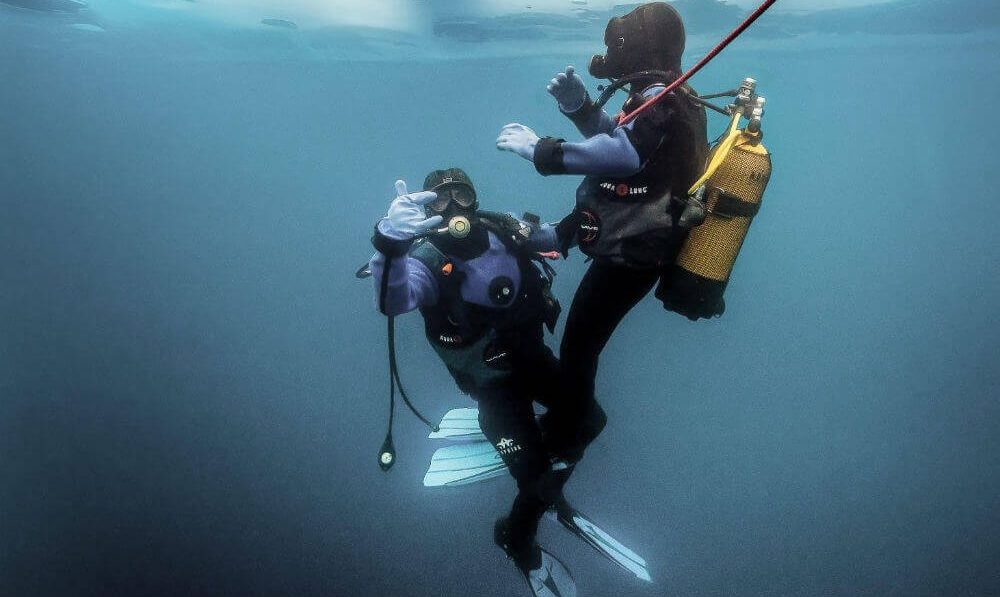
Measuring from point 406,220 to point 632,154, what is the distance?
3.90 feet

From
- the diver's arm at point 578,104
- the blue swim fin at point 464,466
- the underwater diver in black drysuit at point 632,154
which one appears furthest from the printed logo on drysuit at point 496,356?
the diver's arm at point 578,104

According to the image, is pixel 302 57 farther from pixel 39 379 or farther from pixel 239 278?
pixel 239 278

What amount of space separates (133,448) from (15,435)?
4.55 metres

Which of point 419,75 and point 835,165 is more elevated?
point 419,75

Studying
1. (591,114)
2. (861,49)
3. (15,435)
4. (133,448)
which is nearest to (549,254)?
(591,114)

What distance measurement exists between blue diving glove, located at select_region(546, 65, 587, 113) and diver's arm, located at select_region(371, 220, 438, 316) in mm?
1133

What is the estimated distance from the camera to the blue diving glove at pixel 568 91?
261 centimetres

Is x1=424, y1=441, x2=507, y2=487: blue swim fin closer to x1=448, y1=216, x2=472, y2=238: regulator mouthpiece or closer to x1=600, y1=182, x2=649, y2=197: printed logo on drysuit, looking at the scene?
x1=448, y1=216, x2=472, y2=238: regulator mouthpiece

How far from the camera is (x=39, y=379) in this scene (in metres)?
18.3

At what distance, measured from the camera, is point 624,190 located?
2793mm

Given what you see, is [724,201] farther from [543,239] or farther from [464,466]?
[464,466]

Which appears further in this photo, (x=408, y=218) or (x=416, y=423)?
(x=416, y=423)

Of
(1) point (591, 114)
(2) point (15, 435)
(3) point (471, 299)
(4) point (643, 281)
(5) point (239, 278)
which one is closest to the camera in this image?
(1) point (591, 114)

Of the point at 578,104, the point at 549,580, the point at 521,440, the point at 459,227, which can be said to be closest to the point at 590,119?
the point at 578,104
